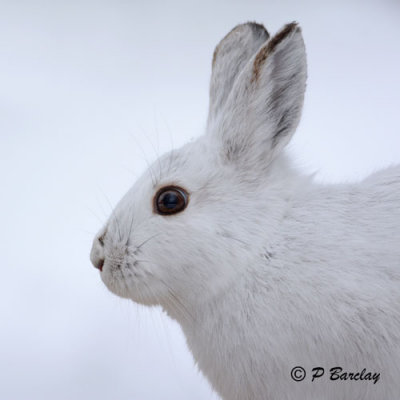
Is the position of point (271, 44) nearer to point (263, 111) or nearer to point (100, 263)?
point (263, 111)

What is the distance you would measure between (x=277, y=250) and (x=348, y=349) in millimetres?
221

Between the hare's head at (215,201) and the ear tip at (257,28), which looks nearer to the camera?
the hare's head at (215,201)

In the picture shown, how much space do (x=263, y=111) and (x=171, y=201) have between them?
265 mm

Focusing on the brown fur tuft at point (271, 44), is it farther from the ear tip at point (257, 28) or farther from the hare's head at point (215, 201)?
the ear tip at point (257, 28)

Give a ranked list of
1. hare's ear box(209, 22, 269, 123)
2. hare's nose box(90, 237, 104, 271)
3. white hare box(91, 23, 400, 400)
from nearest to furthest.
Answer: white hare box(91, 23, 400, 400) < hare's nose box(90, 237, 104, 271) < hare's ear box(209, 22, 269, 123)

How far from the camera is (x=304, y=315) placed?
975 mm

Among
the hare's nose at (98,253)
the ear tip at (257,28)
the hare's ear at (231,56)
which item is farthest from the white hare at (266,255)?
the ear tip at (257,28)

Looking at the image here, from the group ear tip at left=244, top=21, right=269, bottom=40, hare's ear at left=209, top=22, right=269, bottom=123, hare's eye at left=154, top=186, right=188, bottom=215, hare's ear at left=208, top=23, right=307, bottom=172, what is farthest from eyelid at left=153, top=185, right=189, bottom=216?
ear tip at left=244, top=21, right=269, bottom=40

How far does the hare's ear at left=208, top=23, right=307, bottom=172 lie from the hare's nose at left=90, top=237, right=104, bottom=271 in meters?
0.31

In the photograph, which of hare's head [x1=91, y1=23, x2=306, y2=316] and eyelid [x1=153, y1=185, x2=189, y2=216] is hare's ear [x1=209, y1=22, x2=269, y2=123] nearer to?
hare's head [x1=91, y1=23, x2=306, y2=316]

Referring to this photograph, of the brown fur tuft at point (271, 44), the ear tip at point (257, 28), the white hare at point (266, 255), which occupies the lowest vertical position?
the white hare at point (266, 255)

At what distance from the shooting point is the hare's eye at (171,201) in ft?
3.48

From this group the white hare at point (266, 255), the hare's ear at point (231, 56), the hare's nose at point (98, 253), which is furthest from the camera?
the hare's ear at point (231, 56)

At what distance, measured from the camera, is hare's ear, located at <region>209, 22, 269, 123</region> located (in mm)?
1243
